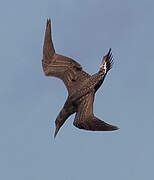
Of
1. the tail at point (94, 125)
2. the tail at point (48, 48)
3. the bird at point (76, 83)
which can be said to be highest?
the tail at point (48, 48)

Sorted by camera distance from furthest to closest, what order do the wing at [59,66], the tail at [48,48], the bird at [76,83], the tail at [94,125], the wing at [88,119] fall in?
the tail at [48,48] → the wing at [59,66] → the bird at [76,83] → the wing at [88,119] → the tail at [94,125]

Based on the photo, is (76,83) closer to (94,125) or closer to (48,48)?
(48,48)

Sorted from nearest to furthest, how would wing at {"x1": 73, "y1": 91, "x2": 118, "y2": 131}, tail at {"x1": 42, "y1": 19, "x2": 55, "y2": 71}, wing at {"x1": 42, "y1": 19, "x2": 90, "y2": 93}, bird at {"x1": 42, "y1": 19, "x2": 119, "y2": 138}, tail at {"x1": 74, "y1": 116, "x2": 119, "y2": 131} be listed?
tail at {"x1": 74, "y1": 116, "x2": 119, "y2": 131}
wing at {"x1": 73, "y1": 91, "x2": 118, "y2": 131}
bird at {"x1": 42, "y1": 19, "x2": 119, "y2": 138}
wing at {"x1": 42, "y1": 19, "x2": 90, "y2": 93}
tail at {"x1": 42, "y1": 19, "x2": 55, "y2": 71}

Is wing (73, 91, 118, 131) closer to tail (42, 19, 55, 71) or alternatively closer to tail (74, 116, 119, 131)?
tail (74, 116, 119, 131)

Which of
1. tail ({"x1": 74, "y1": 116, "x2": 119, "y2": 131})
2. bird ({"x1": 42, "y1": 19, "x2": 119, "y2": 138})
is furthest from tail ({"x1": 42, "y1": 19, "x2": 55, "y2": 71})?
tail ({"x1": 74, "y1": 116, "x2": 119, "y2": 131})

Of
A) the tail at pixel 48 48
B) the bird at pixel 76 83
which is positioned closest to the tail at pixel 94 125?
the bird at pixel 76 83

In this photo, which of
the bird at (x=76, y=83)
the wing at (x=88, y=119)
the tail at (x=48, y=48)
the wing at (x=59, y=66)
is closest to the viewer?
the wing at (x=88, y=119)

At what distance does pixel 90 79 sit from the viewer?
38656 millimetres

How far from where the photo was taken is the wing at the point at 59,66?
40.9 m

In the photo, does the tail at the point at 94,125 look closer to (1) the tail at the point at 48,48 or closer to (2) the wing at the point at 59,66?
(2) the wing at the point at 59,66

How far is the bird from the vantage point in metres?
36.9

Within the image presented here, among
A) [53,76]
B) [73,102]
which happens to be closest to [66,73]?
[53,76]

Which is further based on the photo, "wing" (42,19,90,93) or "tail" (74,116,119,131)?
"wing" (42,19,90,93)

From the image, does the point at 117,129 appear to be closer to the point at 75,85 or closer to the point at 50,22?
the point at 75,85
